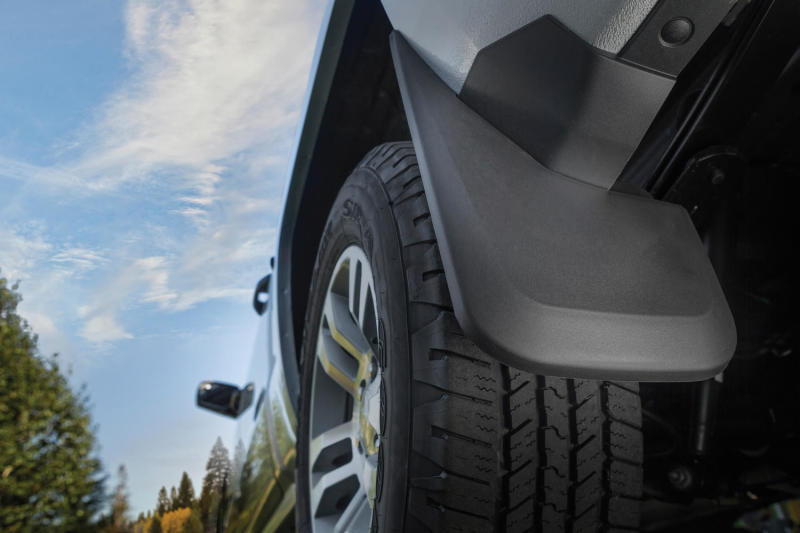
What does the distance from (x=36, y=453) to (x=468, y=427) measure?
241cm

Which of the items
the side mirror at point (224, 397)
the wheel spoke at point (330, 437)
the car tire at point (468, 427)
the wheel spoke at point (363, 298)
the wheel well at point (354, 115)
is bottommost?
the car tire at point (468, 427)

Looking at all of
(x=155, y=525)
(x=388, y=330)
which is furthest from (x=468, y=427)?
(x=155, y=525)

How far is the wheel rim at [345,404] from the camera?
1084 mm

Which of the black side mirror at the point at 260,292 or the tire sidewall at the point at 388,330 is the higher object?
the black side mirror at the point at 260,292

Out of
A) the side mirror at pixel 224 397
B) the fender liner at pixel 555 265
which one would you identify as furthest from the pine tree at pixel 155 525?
the fender liner at pixel 555 265

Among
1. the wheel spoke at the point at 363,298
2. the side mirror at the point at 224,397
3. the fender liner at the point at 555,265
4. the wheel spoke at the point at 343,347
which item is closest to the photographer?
the fender liner at the point at 555,265

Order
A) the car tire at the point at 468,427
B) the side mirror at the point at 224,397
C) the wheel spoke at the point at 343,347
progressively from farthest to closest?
the side mirror at the point at 224,397
the wheel spoke at the point at 343,347
the car tire at the point at 468,427

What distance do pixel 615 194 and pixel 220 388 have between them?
1760 millimetres

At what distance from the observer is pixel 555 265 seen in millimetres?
644

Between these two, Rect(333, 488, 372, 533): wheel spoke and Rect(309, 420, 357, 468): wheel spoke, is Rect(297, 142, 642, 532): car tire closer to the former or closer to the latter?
Rect(333, 488, 372, 533): wheel spoke

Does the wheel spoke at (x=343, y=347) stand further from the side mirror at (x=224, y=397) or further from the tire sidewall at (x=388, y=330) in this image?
the side mirror at (x=224, y=397)

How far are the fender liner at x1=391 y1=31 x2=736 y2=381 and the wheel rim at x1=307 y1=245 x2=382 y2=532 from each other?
1.20ft

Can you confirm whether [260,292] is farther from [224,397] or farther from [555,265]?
[555,265]

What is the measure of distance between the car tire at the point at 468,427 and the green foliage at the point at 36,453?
83.9 inches
